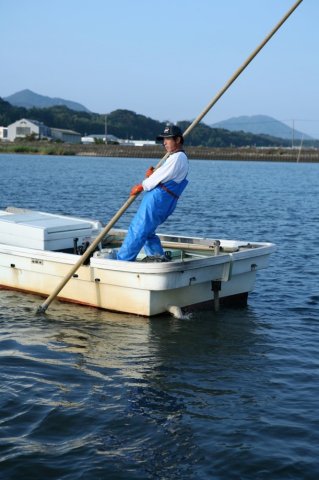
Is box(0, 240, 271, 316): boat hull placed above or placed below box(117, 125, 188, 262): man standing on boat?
below

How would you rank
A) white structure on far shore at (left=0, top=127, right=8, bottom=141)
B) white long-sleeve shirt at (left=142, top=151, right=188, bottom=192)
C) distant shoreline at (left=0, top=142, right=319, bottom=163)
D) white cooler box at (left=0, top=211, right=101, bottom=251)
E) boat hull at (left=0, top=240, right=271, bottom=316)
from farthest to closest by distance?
1. white structure on far shore at (left=0, top=127, right=8, bottom=141)
2. distant shoreline at (left=0, top=142, right=319, bottom=163)
3. white cooler box at (left=0, top=211, right=101, bottom=251)
4. boat hull at (left=0, top=240, right=271, bottom=316)
5. white long-sleeve shirt at (left=142, top=151, right=188, bottom=192)

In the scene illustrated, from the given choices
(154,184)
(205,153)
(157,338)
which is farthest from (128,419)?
→ (205,153)

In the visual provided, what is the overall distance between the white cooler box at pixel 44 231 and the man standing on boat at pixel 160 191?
168 cm

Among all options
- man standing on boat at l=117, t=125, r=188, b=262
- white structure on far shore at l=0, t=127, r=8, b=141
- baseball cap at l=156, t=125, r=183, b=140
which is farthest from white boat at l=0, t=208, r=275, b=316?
white structure on far shore at l=0, t=127, r=8, b=141

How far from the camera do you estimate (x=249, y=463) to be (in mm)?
6363

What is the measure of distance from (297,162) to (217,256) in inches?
4590

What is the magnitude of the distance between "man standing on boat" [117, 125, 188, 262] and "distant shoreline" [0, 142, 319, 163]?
105959mm

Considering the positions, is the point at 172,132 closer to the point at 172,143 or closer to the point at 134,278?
the point at 172,143

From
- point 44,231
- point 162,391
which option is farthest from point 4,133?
point 162,391

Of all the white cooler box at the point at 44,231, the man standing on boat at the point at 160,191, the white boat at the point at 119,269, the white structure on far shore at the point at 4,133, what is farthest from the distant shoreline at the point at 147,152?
the man standing on boat at the point at 160,191

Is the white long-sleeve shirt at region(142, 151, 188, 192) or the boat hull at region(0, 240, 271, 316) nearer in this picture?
the white long-sleeve shirt at region(142, 151, 188, 192)

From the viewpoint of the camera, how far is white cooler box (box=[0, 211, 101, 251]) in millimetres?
11648

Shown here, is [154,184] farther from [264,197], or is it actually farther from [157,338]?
[264,197]

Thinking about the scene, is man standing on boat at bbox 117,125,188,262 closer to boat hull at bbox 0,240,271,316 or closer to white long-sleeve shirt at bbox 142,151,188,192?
white long-sleeve shirt at bbox 142,151,188,192
